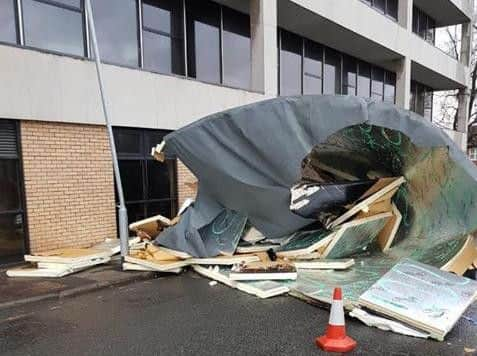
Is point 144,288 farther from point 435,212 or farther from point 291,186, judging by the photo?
point 435,212

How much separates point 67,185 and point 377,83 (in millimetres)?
15366

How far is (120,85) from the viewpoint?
330 inches

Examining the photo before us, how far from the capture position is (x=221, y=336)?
4184 millimetres

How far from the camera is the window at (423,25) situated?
20.4 meters

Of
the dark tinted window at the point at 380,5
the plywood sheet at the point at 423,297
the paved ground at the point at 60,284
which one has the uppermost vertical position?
the dark tinted window at the point at 380,5

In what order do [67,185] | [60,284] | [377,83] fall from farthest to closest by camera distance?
[377,83] < [67,185] < [60,284]

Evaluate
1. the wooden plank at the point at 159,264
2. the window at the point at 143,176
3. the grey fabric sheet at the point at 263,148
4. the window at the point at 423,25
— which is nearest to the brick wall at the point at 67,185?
the window at the point at 143,176

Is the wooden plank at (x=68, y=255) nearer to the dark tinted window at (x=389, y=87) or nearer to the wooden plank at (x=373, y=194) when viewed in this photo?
the wooden plank at (x=373, y=194)

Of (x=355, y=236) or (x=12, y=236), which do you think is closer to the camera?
(x=355, y=236)

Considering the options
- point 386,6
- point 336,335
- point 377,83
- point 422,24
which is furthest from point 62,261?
point 422,24

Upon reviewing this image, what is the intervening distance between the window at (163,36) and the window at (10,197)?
3.54 metres

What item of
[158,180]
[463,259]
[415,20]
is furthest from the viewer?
[415,20]

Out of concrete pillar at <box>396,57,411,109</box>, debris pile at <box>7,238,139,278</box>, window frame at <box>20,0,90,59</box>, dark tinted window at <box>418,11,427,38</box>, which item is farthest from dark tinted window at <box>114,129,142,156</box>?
dark tinted window at <box>418,11,427,38</box>

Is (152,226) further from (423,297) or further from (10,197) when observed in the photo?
(423,297)
